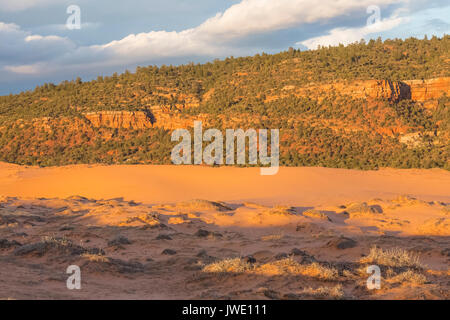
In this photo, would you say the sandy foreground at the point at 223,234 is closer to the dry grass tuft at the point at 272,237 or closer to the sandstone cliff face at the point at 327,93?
the dry grass tuft at the point at 272,237

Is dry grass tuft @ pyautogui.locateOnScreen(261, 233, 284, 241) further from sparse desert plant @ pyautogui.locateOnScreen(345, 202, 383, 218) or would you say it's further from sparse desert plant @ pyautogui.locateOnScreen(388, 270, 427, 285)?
sparse desert plant @ pyautogui.locateOnScreen(388, 270, 427, 285)

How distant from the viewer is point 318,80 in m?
43.9

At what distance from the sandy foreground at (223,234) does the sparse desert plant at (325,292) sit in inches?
0.8

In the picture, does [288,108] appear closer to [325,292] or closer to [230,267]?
[230,267]

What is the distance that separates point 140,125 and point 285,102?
1521 cm

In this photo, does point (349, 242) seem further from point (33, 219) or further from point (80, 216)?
point (33, 219)

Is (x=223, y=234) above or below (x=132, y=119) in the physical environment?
below

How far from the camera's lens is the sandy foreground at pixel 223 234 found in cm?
780

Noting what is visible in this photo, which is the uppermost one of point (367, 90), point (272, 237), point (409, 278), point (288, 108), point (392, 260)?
point (367, 90)

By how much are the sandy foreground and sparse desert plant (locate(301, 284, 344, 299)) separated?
0.02 meters

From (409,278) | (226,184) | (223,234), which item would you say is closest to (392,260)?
(409,278)

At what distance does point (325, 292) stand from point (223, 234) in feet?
22.6

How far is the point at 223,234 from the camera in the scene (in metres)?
13.7

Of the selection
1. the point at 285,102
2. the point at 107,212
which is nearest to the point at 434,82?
the point at 285,102
